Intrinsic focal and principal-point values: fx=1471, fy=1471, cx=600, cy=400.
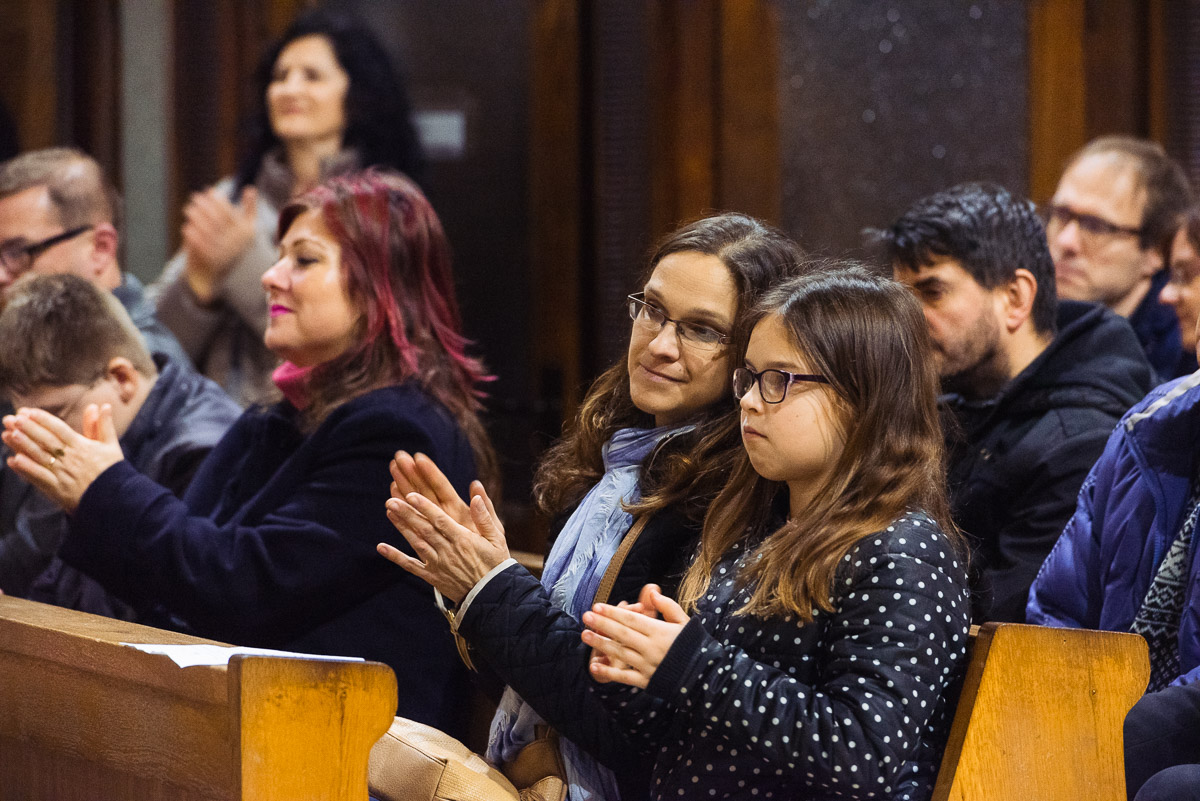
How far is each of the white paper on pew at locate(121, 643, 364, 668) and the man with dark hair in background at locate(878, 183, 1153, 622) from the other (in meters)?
1.19

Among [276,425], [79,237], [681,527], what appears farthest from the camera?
[79,237]

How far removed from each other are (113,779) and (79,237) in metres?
1.94

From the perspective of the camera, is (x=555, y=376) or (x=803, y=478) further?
(x=555, y=376)

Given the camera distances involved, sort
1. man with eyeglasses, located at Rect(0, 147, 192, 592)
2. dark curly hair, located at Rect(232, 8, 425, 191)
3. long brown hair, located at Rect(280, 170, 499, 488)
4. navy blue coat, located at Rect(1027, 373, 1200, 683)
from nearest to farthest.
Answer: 1. navy blue coat, located at Rect(1027, 373, 1200, 683)
2. long brown hair, located at Rect(280, 170, 499, 488)
3. man with eyeglasses, located at Rect(0, 147, 192, 592)
4. dark curly hair, located at Rect(232, 8, 425, 191)

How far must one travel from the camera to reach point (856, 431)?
1.75 m

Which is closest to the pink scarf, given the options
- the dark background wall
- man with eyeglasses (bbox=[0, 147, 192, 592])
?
man with eyeglasses (bbox=[0, 147, 192, 592])

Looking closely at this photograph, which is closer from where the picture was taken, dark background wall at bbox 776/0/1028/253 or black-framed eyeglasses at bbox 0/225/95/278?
black-framed eyeglasses at bbox 0/225/95/278

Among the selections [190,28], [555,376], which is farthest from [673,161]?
[190,28]

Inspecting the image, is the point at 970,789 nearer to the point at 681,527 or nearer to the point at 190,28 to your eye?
the point at 681,527

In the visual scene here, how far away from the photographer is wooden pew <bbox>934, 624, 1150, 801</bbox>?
168cm

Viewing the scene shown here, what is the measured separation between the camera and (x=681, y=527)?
78.1 inches

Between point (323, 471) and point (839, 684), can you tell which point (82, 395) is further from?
point (839, 684)

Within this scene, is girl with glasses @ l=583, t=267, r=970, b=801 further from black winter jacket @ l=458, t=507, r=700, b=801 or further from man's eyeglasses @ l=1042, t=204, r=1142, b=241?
man's eyeglasses @ l=1042, t=204, r=1142, b=241

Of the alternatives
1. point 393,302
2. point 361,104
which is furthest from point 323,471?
point 361,104
